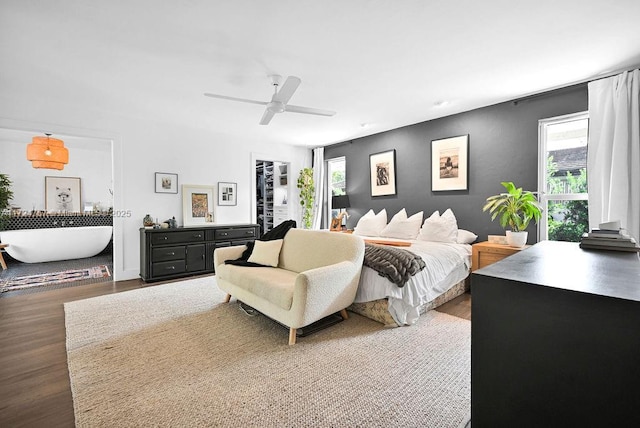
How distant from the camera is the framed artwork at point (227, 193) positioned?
5.56m

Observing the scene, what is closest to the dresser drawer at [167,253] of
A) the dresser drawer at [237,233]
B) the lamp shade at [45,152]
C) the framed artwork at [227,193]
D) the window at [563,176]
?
the dresser drawer at [237,233]

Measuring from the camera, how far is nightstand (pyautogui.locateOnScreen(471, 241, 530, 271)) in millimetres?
3318

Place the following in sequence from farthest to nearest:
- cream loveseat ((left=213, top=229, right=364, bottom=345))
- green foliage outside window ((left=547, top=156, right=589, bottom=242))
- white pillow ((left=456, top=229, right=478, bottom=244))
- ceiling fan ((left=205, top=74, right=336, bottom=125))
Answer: white pillow ((left=456, top=229, right=478, bottom=244)), green foliage outside window ((left=547, top=156, right=589, bottom=242)), ceiling fan ((left=205, top=74, right=336, bottom=125)), cream loveseat ((left=213, top=229, right=364, bottom=345))

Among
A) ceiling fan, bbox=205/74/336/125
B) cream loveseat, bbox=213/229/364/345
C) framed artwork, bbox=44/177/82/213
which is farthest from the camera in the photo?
framed artwork, bbox=44/177/82/213

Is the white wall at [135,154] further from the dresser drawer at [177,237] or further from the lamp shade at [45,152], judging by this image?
the dresser drawer at [177,237]

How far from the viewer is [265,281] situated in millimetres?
2635

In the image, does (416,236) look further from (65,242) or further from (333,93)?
(65,242)

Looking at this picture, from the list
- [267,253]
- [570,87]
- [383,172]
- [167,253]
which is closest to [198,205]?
[167,253]

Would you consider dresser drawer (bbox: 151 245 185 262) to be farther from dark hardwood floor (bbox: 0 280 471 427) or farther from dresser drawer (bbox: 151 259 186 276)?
dark hardwood floor (bbox: 0 280 471 427)

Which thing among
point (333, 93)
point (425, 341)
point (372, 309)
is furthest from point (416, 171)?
point (425, 341)

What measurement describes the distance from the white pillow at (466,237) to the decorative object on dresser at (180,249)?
367cm

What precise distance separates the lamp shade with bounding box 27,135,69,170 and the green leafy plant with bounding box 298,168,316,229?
13.5 feet

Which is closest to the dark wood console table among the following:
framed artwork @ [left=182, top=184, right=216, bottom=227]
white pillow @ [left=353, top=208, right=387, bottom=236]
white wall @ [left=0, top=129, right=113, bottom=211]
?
white pillow @ [left=353, top=208, right=387, bottom=236]

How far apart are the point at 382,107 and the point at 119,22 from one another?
311cm
